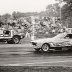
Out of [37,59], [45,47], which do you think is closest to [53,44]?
[45,47]

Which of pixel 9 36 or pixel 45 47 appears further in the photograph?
pixel 9 36

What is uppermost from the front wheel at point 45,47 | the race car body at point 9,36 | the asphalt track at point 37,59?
the race car body at point 9,36

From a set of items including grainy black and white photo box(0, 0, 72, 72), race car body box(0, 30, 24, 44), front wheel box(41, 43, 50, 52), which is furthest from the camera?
race car body box(0, 30, 24, 44)

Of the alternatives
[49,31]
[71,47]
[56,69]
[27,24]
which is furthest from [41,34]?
[56,69]

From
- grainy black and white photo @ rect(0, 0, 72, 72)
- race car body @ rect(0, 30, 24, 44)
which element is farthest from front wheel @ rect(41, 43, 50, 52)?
race car body @ rect(0, 30, 24, 44)

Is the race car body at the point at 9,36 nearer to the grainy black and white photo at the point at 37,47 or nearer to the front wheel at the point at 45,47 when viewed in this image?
the grainy black and white photo at the point at 37,47

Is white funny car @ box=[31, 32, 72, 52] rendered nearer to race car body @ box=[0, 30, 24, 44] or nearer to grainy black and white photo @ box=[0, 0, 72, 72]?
grainy black and white photo @ box=[0, 0, 72, 72]

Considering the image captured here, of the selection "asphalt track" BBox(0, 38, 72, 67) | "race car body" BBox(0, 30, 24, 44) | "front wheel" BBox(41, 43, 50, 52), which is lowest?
"asphalt track" BBox(0, 38, 72, 67)

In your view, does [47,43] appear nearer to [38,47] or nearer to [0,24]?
[38,47]

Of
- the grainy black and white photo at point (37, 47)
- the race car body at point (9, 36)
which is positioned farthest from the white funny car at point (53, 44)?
the race car body at point (9, 36)

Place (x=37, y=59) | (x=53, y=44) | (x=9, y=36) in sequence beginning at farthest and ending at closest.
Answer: (x=9, y=36), (x=53, y=44), (x=37, y=59)

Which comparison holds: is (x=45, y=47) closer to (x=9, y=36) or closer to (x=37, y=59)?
(x=37, y=59)

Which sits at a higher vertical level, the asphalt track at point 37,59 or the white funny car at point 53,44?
the white funny car at point 53,44

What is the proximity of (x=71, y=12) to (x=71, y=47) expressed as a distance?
53.2 metres
